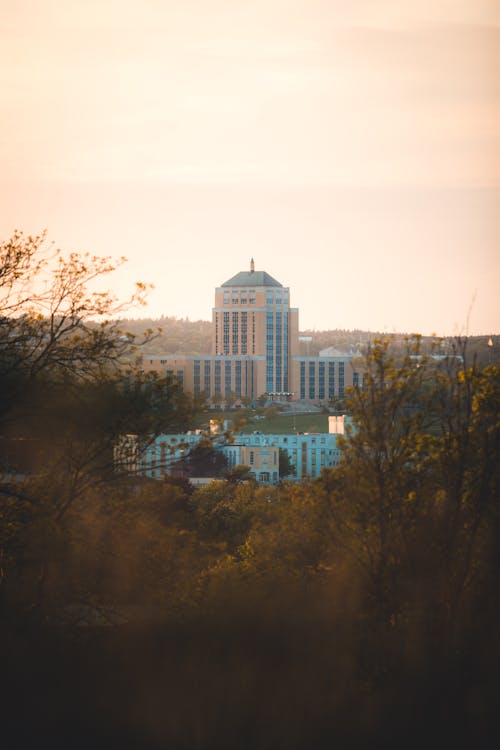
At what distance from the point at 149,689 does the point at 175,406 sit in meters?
1.95

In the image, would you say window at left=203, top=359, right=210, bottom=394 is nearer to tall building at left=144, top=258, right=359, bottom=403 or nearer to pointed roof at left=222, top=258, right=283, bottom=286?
tall building at left=144, top=258, right=359, bottom=403

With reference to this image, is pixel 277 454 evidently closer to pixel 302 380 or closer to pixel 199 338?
pixel 302 380

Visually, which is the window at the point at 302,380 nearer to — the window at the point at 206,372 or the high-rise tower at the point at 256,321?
the high-rise tower at the point at 256,321

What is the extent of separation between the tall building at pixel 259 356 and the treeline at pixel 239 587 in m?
56.6

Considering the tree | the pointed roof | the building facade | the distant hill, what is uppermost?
the pointed roof

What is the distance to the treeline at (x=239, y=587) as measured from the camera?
4.18m

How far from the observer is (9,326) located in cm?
537

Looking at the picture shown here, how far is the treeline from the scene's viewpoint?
4.18 m

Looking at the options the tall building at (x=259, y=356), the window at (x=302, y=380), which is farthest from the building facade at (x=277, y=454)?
the window at (x=302, y=380)

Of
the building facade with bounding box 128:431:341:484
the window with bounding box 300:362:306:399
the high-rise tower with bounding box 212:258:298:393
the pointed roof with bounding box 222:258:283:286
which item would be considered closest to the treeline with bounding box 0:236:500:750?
the building facade with bounding box 128:431:341:484

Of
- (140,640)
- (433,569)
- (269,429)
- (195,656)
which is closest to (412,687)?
(433,569)

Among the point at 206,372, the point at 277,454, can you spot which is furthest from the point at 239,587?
the point at 206,372

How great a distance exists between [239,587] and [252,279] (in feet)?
217

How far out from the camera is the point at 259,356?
2697 inches
